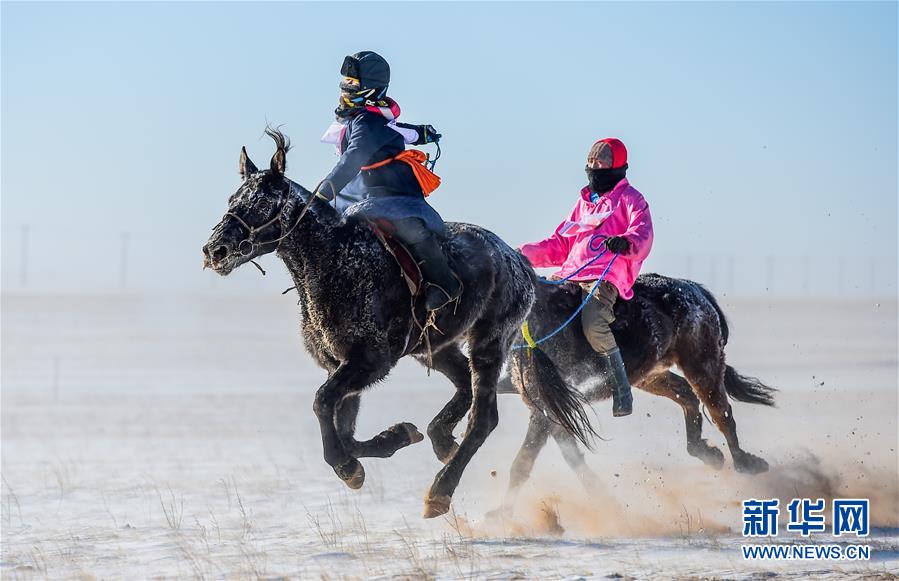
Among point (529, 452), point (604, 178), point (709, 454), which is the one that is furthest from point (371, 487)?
point (604, 178)

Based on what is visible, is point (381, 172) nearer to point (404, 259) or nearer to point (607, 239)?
point (404, 259)

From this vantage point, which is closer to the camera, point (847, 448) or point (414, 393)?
point (847, 448)

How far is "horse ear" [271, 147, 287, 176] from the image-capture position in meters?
6.77

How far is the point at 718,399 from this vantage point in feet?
32.1

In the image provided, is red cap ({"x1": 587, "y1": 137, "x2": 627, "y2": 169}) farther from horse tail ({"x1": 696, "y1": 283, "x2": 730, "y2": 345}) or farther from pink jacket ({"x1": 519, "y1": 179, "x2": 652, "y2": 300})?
horse tail ({"x1": 696, "y1": 283, "x2": 730, "y2": 345})

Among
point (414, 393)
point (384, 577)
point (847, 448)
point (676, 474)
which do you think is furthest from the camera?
point (414, 393)

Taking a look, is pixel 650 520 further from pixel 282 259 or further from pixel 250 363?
pixel 250 363

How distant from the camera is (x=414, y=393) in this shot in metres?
25.6

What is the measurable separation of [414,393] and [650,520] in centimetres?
1693

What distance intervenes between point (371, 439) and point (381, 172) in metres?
1.68

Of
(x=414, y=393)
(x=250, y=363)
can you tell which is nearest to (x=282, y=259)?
(x=414, y=393)

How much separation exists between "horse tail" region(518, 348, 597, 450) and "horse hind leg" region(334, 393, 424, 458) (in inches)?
52.3

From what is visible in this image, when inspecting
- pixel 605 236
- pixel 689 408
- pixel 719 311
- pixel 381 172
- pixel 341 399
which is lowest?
pixel 689 408

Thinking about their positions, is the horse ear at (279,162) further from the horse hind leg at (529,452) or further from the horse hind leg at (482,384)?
the horse hind leg at (529,452)
